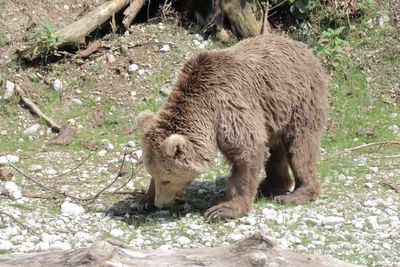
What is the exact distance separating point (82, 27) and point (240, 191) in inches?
192

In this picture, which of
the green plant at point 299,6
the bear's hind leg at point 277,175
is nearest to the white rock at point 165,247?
the bear's hind leg at point 277,175

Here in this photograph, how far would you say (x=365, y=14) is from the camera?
1232 cm

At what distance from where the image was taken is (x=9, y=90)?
10.9m

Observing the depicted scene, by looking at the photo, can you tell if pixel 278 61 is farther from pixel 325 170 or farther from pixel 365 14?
pixel 365 14

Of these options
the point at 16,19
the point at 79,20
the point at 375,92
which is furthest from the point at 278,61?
the point at 16,19

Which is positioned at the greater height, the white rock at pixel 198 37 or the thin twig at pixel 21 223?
the white rock at pixel 198 37

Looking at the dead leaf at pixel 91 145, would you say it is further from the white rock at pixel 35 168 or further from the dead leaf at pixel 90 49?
the dead leaf at pixel 90 49

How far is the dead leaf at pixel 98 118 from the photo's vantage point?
1060cm

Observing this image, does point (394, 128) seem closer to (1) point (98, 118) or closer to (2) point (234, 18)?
(2) point (234, 18)

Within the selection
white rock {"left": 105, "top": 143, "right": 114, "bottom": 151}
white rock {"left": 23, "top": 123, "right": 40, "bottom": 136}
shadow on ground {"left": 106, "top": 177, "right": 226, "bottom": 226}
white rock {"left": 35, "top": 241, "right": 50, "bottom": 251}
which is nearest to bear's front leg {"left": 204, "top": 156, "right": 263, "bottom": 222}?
shadow on ground {"left": 106, "top": 177, "right": 226, "bottom": 226}

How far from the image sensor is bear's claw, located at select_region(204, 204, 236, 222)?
7.55 metres

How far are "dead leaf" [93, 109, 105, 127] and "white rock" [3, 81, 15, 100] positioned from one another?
1.26m

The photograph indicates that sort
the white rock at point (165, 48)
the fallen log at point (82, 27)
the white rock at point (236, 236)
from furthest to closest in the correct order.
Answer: the white rock at point (165, 48) → the fallen log at point (82, 27) → the white rock at point (236, 236)

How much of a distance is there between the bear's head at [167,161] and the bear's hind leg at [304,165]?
1087 millimetres
